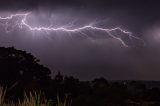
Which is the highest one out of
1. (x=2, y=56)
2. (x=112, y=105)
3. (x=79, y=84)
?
(x=2, y=56)

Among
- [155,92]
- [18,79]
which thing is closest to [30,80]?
[18,79]

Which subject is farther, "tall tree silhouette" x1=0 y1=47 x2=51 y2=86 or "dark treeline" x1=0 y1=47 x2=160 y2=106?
"tall tree silhouette" x1=0 y1=47 x2=51 y2=86

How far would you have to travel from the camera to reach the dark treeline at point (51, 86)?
3634cm

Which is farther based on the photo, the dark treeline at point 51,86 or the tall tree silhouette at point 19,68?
the tall tree silhouette at point 19,68

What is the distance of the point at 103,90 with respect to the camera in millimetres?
38000

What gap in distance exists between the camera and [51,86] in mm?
42812

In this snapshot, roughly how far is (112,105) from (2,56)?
1580cm

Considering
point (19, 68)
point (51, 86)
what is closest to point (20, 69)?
point (19, 68)

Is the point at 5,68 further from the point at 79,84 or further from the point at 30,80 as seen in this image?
the point at 79,84

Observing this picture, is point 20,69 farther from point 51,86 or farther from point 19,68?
point 51,86

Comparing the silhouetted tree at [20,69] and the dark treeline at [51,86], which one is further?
the silhouetted tree at [20,69]

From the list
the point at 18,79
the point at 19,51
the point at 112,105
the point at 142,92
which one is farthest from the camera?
the point at 142,92

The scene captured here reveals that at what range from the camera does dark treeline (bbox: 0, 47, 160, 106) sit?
119 feet

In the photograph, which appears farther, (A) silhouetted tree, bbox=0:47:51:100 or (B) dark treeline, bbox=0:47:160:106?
(A) silhouetted tree, bbox=0:47:51:100
